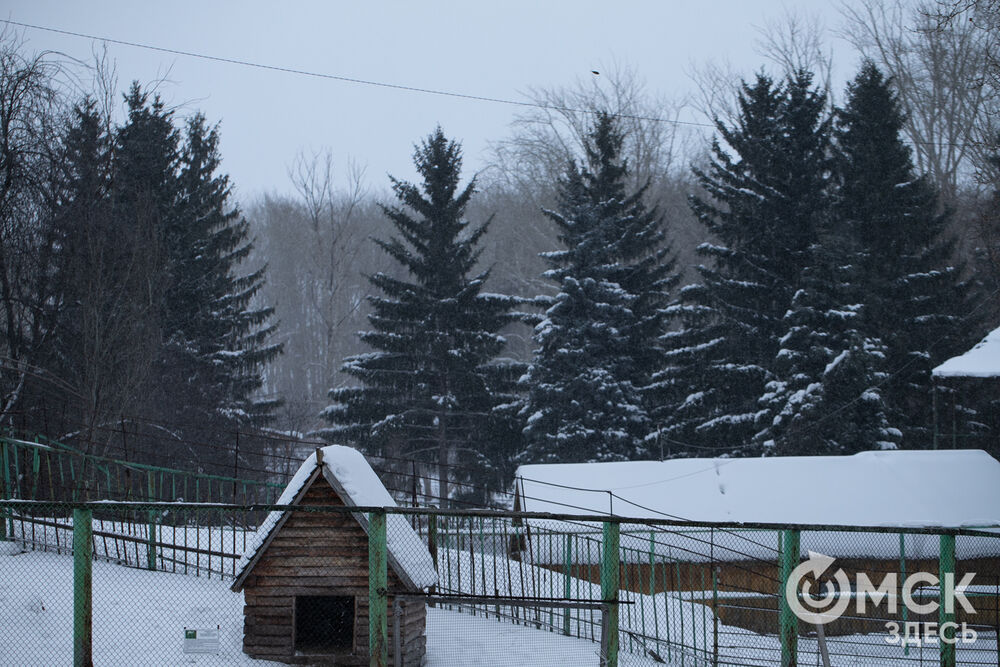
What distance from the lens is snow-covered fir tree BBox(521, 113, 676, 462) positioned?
31.2m

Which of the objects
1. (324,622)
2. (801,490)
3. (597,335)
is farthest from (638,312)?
(324,622)

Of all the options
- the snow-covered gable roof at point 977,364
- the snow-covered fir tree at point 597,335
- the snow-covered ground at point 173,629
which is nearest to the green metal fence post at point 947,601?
the snow-covered ground at point 173,629

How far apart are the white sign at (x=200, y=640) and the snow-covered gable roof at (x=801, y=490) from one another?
1067cm

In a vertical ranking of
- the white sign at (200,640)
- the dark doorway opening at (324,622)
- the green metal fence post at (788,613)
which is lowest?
the dark doorway opening at (324,622)

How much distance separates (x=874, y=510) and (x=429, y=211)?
21093mm

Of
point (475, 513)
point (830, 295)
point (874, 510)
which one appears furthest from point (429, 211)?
point (475, 513)

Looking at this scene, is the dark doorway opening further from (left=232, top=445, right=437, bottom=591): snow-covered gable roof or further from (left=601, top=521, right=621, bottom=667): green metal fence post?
(left=601, top=521, right=621, bottom=667): green metal fence post

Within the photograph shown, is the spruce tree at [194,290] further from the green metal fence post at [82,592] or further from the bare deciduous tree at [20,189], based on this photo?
the green metal fence post at [82,592]

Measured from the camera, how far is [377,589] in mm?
7883

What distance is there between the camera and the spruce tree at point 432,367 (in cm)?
3397

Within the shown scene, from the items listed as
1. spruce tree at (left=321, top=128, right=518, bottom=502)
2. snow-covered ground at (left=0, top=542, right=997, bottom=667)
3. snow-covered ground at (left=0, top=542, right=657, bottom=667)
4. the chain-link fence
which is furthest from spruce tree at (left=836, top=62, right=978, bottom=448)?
snow-covered ground at (left=0, top=542, right=657, bottom=667)

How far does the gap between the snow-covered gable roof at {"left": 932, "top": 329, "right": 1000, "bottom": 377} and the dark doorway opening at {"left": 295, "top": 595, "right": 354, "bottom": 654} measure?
1485 cm

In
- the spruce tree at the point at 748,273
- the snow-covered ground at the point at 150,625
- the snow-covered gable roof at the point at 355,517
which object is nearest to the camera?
the snow-covered ground at the point at 150,625

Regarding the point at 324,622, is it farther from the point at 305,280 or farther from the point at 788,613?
the point at 305,280
